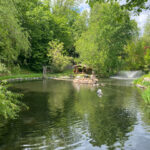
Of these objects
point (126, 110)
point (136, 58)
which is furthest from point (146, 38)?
point (126, 110)

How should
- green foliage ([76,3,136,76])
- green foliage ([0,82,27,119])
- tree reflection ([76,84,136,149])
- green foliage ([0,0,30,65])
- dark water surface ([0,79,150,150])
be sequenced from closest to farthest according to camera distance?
green foliage ([0,82,27,119]), dark water surface ([0,79,150,150]), tree reflection ([76,84,136,149]), green foliage ([0,0,30,65]), green foliage ([76,3,136,76])

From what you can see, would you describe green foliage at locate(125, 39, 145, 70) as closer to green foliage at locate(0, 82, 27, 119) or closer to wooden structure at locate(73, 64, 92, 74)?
wooden structure at locate(73, 64, 92, 74)

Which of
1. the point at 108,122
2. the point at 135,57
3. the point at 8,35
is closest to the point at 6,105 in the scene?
the point at 108,122

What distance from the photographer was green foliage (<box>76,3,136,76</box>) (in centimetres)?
3628

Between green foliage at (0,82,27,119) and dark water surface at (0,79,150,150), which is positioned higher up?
green foliage at (0,82,27,119)

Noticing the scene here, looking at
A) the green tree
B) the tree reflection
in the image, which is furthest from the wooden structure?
the tree reflection

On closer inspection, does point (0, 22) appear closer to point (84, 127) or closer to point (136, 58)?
point (84, 127)

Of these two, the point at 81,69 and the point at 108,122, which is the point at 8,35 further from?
the point at 81,69

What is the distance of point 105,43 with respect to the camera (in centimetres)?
3934

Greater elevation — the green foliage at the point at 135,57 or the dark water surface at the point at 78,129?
the green foliage at the point at 135,57

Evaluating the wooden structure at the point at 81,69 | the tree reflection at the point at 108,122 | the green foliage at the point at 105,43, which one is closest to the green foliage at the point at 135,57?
the green foliage at the point at 105,43

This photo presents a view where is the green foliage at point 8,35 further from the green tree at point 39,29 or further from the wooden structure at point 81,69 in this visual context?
the wooden structure at point 81,69

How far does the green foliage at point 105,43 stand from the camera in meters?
36.3

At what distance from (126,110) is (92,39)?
30.0 metres
